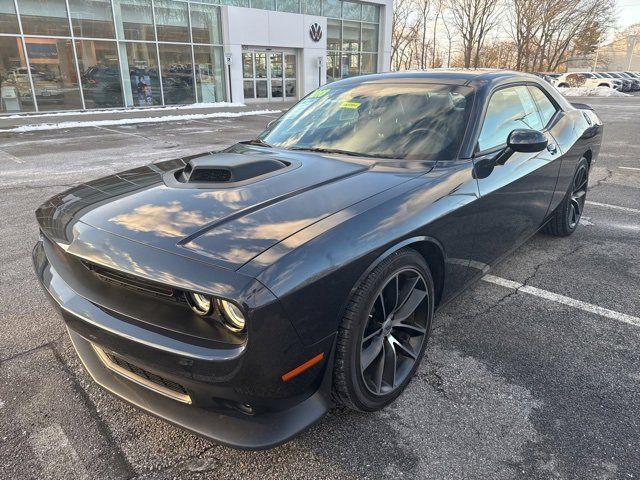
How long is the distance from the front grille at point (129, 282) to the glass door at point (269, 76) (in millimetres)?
22050

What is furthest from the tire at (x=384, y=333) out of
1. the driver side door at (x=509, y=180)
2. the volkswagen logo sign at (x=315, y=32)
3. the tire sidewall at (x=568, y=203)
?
the volkswagen logo sign at (x=315, y=32)

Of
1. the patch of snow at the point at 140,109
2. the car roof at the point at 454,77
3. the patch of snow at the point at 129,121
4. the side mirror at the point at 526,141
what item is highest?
the car roof at the point at 454,77

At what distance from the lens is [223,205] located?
2.12 metres

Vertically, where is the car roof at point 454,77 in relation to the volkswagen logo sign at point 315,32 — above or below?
below

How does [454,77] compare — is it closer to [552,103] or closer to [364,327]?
[552,103]

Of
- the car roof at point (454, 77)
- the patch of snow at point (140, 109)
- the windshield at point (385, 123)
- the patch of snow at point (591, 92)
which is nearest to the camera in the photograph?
the windshield at point (385, 123)

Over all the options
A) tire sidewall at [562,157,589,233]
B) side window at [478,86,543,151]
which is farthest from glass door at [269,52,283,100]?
side window at [478,86,543,151]

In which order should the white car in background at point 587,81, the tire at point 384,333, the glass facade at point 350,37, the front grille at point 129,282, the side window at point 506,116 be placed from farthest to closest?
the white car in background at point 587,81 → the glass facade at point 350,37 → the side window at point 506,116 → the tire at point 384,333 → the front grille at point 129,282

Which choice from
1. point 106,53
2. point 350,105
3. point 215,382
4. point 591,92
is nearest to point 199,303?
point 215,382

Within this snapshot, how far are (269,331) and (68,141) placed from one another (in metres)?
11.8

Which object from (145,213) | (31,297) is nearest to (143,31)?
(31,297)

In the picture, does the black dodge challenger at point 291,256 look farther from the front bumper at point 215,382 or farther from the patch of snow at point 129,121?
the patch of snow at point 129,121

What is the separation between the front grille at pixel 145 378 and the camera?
1843 millimetres

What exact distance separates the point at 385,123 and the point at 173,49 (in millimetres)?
19188
